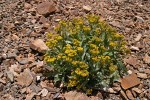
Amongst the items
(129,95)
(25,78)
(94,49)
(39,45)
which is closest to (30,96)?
(25,78)

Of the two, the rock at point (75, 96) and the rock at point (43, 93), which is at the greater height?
the rock at point (75, 96)

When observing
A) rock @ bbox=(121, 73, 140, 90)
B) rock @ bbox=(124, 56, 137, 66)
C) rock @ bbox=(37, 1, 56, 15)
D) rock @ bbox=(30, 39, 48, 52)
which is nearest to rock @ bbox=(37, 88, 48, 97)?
rock @ bbox=(30, 39, 48, 52)

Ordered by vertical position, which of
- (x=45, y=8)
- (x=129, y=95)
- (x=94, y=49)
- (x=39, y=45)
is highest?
(x=94, y=49)

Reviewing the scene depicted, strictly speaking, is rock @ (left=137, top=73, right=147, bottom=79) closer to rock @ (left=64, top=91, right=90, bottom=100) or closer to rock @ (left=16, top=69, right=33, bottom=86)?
rock @ (left=64, top=91, right=90, bottom=100)

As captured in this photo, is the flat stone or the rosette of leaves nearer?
the rosette of leaves

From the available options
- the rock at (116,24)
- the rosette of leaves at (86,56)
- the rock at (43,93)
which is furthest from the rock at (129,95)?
the rock at (116,24)

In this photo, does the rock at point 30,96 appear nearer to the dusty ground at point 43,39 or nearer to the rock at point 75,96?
the dusty ground at point 43,39

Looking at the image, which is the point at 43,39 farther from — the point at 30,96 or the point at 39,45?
the point at 30,96
